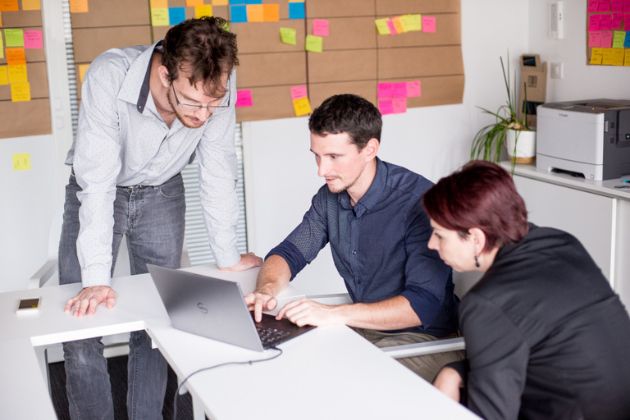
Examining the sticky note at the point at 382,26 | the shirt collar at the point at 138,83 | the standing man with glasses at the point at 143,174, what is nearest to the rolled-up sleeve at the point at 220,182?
the standing man with glasses at the point at 143,174

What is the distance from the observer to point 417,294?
2.33m

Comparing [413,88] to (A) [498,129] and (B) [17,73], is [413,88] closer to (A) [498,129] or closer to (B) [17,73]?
(A) [498,129]

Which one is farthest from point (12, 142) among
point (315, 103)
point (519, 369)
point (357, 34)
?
point (519, 369)

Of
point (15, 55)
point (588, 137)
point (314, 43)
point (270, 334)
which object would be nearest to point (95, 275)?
point (270, 334)

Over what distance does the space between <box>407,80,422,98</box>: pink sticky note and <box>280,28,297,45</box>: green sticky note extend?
656 mm

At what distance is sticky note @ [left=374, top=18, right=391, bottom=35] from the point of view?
4.29 meters

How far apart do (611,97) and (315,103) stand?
4.57 feet

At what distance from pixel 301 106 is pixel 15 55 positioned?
4.35 feet

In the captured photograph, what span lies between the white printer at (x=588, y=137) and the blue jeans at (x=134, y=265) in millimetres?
1882

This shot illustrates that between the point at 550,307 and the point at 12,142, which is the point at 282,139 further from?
the point at 550,307

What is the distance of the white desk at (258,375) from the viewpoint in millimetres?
1706

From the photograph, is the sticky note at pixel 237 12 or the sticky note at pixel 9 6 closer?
the sticky note at pixel 9 6

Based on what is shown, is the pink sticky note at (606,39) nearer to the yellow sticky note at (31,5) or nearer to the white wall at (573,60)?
the white wall at (573,60)

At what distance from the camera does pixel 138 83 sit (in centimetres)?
252
